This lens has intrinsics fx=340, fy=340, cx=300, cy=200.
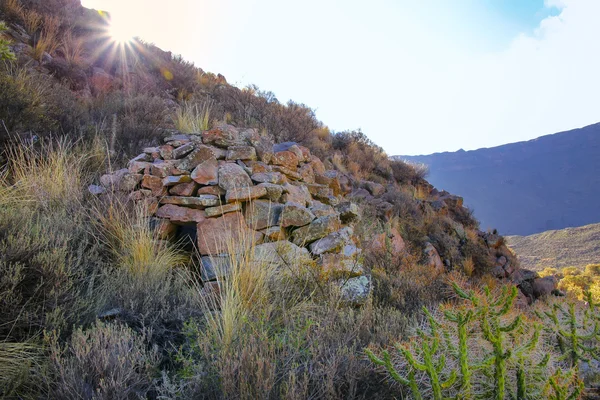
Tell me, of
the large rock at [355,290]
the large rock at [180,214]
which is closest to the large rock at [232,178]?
the large rock at [180,214]

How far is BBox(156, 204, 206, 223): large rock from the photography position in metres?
3.99

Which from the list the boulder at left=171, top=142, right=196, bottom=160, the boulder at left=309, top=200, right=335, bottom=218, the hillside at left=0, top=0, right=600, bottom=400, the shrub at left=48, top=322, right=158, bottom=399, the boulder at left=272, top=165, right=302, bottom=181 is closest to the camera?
the shrub at left=48, top=322, right=158, bottom=399

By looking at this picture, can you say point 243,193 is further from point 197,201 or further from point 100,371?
point 100,371

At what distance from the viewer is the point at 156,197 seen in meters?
4.21

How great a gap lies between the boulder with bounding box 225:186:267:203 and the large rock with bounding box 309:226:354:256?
35.1 inches

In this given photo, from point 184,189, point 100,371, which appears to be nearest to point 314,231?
point 184,189

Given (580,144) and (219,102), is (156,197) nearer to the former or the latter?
(219,102)

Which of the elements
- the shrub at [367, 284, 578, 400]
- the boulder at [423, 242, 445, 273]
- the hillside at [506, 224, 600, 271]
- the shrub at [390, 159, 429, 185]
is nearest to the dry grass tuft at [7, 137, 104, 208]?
the shrub at [367, 284, 578, 400]

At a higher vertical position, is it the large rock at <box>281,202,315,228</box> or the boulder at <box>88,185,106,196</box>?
the boulder at <box>88,185,106,196</box>

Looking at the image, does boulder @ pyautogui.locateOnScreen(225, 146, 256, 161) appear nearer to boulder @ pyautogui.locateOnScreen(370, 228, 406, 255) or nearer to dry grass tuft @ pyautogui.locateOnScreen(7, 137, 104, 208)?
dry grass tuft @ pyautogui.locateOnScreen(7, 137, 104, 208)

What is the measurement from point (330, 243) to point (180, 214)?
1.80m

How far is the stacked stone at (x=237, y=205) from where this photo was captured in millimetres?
3609

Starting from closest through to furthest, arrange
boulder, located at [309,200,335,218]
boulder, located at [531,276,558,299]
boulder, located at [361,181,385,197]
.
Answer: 1. boulder, located at [309,200,335,218]
2. boulder, located at [531,276,558,299]
3. boulder, located at [361,181,385,197]

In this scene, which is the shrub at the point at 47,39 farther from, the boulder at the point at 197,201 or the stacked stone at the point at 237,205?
the boulder at the point at 197,201
